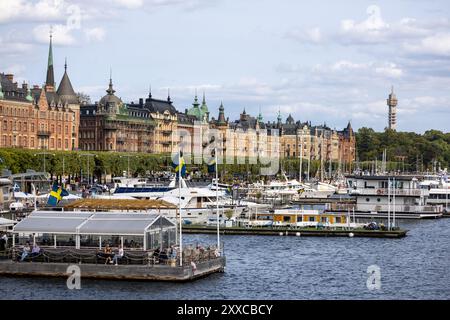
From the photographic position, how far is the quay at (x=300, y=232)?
7831cm

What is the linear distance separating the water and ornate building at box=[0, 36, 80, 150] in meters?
75.5

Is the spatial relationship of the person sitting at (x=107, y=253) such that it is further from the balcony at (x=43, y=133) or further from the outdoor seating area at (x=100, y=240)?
the balcony at (x=43, y=133)

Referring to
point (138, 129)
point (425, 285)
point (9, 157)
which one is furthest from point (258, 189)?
point (425, 285)

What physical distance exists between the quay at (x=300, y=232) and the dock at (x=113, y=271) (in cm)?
2759

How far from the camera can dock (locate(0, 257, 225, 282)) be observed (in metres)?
49.0

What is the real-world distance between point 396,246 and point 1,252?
99.1ft

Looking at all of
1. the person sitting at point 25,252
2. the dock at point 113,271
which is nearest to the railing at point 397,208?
the dock at point 113,271

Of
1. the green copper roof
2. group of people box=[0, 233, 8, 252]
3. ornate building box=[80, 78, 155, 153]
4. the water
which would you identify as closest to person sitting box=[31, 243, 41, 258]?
the water

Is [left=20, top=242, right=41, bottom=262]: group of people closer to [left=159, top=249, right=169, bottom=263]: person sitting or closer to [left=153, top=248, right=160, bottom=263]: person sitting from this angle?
[left=153, top=248, right=160, bottom=263]: person sitting

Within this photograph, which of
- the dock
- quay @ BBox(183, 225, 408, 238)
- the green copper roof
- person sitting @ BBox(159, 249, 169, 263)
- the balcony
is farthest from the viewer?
the balcony

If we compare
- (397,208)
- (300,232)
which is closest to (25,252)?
(300,232)
